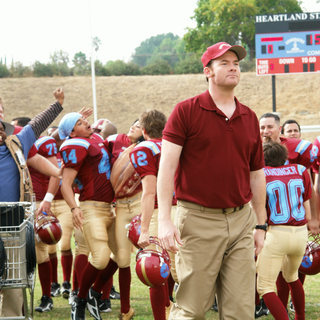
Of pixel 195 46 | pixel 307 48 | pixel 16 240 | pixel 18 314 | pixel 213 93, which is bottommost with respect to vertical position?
pixel 18 314

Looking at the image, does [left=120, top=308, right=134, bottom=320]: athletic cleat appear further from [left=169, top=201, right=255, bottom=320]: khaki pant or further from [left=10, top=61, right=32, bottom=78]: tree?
[left=10, top=61, right=32, bottom=78]: tree

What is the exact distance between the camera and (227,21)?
51.3 metres

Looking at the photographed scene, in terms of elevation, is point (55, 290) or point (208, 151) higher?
point (208, 151)

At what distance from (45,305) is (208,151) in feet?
11.7

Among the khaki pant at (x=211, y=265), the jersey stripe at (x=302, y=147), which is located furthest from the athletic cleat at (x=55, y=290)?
the khaki pant at (x=211, y=265)

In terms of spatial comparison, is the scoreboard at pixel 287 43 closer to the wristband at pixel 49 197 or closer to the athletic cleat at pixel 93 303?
the wristband at pixel 49 197

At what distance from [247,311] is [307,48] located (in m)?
16.9

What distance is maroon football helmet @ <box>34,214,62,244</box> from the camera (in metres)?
6.30

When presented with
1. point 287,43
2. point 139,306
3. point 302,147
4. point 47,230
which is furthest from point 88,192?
point 287,43

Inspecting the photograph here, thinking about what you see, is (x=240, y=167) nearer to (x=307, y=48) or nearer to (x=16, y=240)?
(x=16, y=240)

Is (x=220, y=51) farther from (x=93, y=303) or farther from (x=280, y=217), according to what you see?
(x=93, y=303)

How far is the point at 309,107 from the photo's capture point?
3734 centimetres

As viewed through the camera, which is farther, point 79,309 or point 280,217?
point 79,309

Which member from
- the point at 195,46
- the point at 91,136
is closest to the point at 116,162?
the point at 91,136
